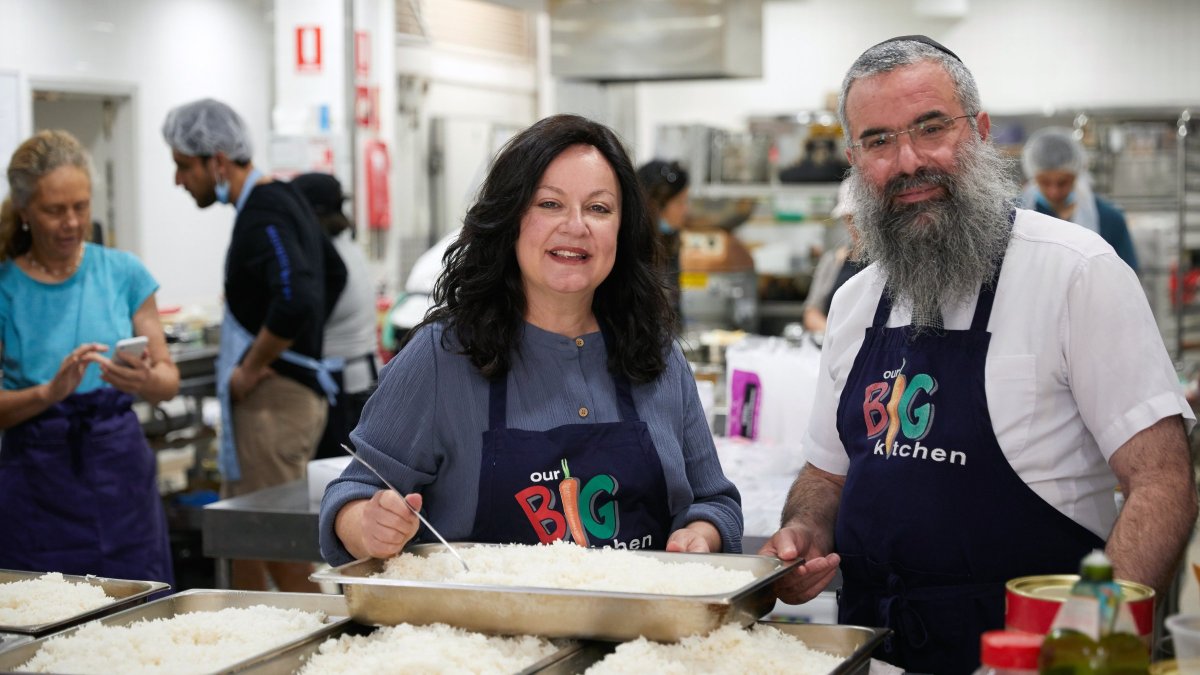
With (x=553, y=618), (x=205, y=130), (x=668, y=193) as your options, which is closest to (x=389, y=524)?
(x=553, y=618)

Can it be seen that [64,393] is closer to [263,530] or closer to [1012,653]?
[263,530]

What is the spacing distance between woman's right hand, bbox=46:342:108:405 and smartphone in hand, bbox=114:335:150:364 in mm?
57

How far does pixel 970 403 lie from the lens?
203cm

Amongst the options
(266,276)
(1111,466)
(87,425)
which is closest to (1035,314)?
(1111,466)

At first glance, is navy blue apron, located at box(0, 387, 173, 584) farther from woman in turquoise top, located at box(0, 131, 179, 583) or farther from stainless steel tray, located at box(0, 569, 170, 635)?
stainless steel tray, located at box(0, 569, 170, 635)

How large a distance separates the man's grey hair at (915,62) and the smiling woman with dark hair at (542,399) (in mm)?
438

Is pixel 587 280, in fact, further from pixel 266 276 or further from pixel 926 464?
pixel 266 276

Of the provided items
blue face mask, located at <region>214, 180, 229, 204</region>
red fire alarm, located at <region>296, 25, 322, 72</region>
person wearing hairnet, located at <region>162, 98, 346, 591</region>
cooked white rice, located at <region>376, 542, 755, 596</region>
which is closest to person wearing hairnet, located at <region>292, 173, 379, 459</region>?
person wearing hairnet, located at <region>162, 98, 346, 591</region>

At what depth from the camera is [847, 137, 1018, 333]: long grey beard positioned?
2123mm

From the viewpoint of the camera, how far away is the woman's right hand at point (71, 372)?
11.0 ft

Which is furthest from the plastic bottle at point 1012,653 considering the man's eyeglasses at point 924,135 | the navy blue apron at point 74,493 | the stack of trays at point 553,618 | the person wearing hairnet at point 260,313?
the person wearing hairnet at point 260,313

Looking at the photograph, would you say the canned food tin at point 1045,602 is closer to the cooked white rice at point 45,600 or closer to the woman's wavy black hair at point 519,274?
the woman's wavy black hair at point 519,274

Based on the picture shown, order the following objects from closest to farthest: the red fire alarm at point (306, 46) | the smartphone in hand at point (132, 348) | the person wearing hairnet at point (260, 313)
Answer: the smartphone in hand at point (132, 348) → the person wearing hairnet at point (260, 313) → the red fire alarm at point (306, 46)

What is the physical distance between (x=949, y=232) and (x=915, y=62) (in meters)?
0.28
